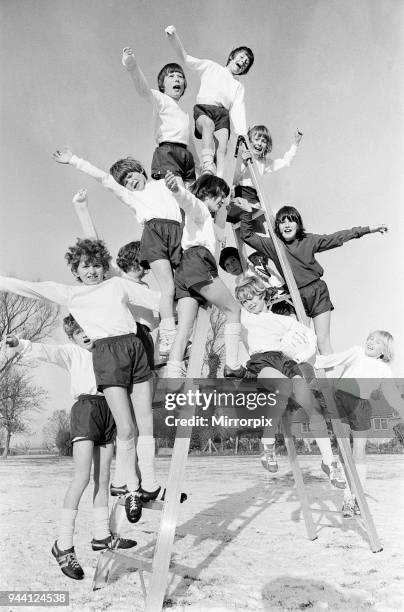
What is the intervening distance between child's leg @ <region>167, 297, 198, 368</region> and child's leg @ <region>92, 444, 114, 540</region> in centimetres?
88

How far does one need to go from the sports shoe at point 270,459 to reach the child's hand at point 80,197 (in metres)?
2.33

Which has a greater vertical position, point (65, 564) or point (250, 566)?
point (65, 564)

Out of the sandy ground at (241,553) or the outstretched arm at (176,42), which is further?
the outstretched arm at (176,42)

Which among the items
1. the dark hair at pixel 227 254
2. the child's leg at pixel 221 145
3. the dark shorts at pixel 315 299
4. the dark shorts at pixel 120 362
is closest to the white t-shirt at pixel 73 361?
the dark shorts at pixel 120 362

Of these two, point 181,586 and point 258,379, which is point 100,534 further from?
point 258,379

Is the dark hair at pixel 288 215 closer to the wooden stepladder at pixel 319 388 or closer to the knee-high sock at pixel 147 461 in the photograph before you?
the wooden stepladder at pixel 319 388

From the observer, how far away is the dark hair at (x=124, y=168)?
3.54m

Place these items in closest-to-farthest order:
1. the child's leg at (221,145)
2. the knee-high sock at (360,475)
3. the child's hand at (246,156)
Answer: the knee-high sock at (360,475), the child's leg at (221,145), the child's hand at (246,156)

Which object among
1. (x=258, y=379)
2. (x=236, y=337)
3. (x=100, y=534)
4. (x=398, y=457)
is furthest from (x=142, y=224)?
(x=398, y=457)

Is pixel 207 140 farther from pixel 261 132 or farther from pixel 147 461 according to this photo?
pixel 147 461

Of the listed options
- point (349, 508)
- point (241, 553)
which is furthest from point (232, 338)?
point (241, 553)

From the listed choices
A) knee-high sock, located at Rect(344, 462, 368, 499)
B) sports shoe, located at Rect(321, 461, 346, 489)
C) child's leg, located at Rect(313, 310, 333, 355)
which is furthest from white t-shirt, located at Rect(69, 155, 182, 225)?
knee-high sock, located at Rect(344, 462, 368, 499)

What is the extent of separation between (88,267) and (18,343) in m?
0.62

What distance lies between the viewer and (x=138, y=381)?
122 inches
